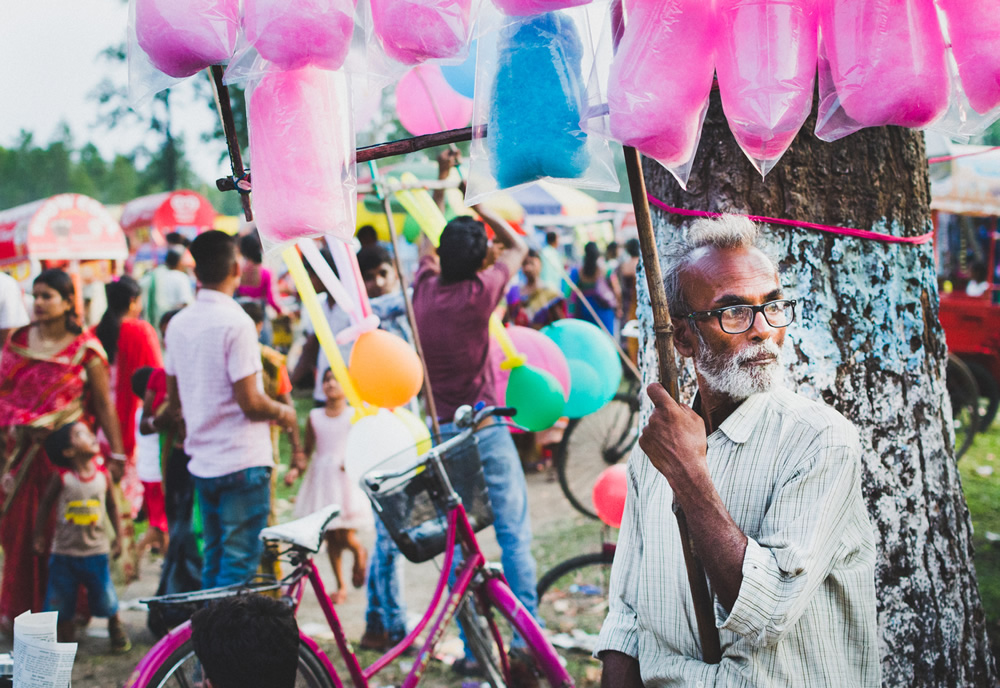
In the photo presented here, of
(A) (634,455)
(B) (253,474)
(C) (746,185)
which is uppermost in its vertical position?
(C) (746,185)

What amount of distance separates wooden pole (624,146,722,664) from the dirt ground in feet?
5.40

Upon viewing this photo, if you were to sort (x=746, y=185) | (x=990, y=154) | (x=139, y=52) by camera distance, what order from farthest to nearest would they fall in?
(x=990, y=154), (x=746, y=185), (x=139, y=52)

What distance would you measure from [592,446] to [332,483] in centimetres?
220

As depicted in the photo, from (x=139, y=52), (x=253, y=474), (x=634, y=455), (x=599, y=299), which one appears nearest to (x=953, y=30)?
(x=634, y=455)

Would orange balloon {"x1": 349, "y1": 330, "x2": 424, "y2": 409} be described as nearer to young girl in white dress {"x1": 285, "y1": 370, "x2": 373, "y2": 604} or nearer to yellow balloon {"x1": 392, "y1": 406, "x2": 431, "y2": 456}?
yellow balloon {"x1": 392, "y1": 406, "x2": 431, "y2": 456}

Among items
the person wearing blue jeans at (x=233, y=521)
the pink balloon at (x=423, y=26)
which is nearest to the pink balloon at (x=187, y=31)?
the pink balloon at (x=423, y=26)

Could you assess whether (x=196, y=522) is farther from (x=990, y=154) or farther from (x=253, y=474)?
(x=990, y=154)

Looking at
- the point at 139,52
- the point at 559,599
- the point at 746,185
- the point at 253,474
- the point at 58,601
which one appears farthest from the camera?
the point at 559,599

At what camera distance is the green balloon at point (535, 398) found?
3438mm

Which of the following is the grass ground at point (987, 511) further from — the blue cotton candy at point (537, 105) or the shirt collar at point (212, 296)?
the shirt collar at point (212, 296)

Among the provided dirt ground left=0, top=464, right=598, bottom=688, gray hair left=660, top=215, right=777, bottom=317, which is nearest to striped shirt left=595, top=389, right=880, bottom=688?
gray hair left=660, top=215, right=777, bottom=317

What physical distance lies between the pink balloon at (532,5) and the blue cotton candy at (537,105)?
11 cm

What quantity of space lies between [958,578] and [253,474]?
8.93ft

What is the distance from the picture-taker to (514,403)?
348 centimetres
